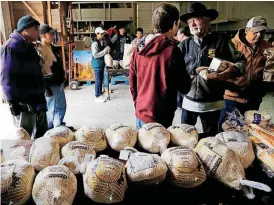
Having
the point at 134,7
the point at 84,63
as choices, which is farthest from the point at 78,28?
the point at 84,63

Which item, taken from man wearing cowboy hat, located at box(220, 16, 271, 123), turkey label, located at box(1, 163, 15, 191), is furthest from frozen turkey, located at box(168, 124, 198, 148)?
man wearing cowboy hat, located at box(220, 16, 271, 123)

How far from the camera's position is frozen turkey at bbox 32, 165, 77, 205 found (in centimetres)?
67

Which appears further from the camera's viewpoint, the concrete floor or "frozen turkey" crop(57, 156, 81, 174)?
the concrete floor

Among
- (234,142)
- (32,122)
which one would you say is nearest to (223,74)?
(234,142)

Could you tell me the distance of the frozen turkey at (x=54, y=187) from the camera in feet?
2.20

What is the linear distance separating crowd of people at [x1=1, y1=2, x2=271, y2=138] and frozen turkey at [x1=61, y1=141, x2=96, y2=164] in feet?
2.01

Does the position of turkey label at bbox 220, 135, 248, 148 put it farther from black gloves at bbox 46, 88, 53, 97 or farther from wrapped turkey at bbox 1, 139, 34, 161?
black gloves at bbox 46, 88, 53, 97

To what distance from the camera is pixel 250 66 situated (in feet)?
6.56

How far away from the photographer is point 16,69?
203 cm

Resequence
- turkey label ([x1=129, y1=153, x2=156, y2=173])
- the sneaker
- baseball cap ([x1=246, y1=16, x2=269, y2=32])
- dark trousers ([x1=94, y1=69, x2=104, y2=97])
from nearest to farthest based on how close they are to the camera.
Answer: turkey label ([x1=129, y1=153, x2=156, y2=173])
baseball cap ([x1=246, y1=16, x2=269, y2=32])
the sneaker
dark trousers ([x1=94, y1=69, x2=104, y2=97])

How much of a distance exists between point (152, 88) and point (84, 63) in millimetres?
4841

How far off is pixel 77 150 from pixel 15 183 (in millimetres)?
225

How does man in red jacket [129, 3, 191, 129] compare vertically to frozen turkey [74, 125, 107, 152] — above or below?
above

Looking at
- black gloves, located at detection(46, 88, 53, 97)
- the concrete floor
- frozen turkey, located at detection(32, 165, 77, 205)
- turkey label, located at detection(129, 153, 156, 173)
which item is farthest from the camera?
the concrete floor
